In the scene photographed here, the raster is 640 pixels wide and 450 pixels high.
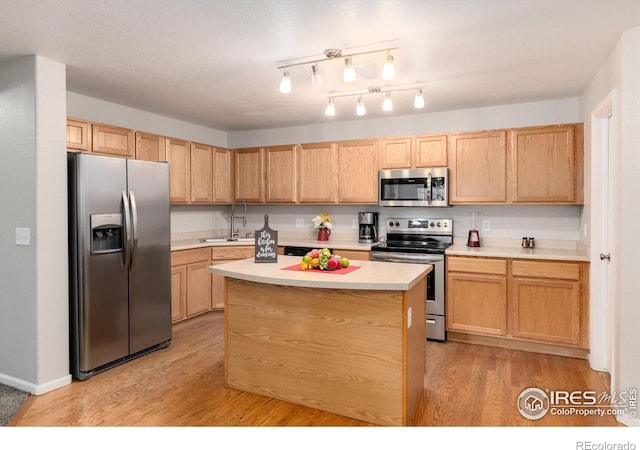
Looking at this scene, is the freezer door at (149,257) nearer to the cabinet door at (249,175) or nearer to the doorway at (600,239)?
the cabinet door at (249,175)

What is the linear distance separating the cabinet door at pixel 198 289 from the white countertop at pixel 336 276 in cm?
179

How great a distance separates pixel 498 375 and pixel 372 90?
2.60 meters

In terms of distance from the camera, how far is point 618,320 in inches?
102

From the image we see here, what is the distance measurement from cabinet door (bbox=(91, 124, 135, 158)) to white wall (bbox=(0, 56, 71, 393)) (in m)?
0.70

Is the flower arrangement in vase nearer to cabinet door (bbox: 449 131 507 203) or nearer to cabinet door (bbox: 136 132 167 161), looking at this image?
cabinet door (bbox: 449 131 507 203)

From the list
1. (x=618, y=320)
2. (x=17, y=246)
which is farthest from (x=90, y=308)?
(x=618, y=320)

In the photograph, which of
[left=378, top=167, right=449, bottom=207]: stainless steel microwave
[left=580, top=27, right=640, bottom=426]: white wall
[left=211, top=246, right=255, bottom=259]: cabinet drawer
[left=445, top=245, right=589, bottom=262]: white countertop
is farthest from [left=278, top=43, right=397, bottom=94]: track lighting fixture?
[left=211, top=246, right=255, bottom=259]: cabinet drawer

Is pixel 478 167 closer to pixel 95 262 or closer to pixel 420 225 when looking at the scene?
pixel 420 225

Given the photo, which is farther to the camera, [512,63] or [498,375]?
[498,375]

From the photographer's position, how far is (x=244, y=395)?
9.51 ft

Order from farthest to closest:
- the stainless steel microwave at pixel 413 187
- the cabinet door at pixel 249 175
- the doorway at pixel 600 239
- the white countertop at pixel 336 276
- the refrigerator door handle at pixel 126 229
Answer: the cabinet door at pixel 249 175, the stainless steel microwave at pixel 413 187, the refrigerator door handle at pixel 126 229, the doorway at pixel 600 239, the white countertop at pixel 336 276

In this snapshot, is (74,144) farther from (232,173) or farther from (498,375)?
(498,375)

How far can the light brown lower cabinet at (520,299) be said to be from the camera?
361 centimetres

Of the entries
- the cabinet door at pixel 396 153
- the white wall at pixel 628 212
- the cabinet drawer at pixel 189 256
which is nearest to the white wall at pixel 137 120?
the cabinet drawer at pixel 189 256
